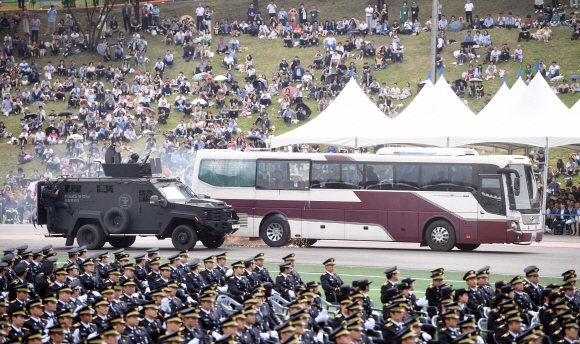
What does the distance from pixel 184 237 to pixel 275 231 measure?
3371 mm

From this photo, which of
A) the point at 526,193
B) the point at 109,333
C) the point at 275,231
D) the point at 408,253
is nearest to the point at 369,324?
the point at 109,333

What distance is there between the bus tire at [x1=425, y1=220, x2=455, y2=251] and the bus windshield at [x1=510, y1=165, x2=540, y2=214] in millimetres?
2068

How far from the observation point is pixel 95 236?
26.0 meters

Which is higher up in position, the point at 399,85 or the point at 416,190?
the point at 399,85

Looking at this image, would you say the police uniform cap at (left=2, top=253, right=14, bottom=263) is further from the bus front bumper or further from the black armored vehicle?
the bus front bumper

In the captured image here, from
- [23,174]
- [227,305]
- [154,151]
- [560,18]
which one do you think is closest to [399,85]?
[560,18]

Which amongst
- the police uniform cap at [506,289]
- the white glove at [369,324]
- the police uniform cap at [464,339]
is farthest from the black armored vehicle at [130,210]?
the police uniform cap at [464,339]

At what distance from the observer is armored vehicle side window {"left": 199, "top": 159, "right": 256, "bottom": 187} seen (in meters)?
28.1

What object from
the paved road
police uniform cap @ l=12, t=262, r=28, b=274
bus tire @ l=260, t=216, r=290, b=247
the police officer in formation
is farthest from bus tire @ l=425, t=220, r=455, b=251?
police uniform cap @ l=12, t=262, r=28, b=274

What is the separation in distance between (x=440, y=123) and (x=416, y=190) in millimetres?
5946

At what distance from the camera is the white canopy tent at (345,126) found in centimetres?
3153

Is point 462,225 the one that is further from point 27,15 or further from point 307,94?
point 27,15

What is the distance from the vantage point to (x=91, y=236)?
26125mm

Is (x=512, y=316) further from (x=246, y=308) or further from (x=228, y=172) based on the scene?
(x=228, y=172)
